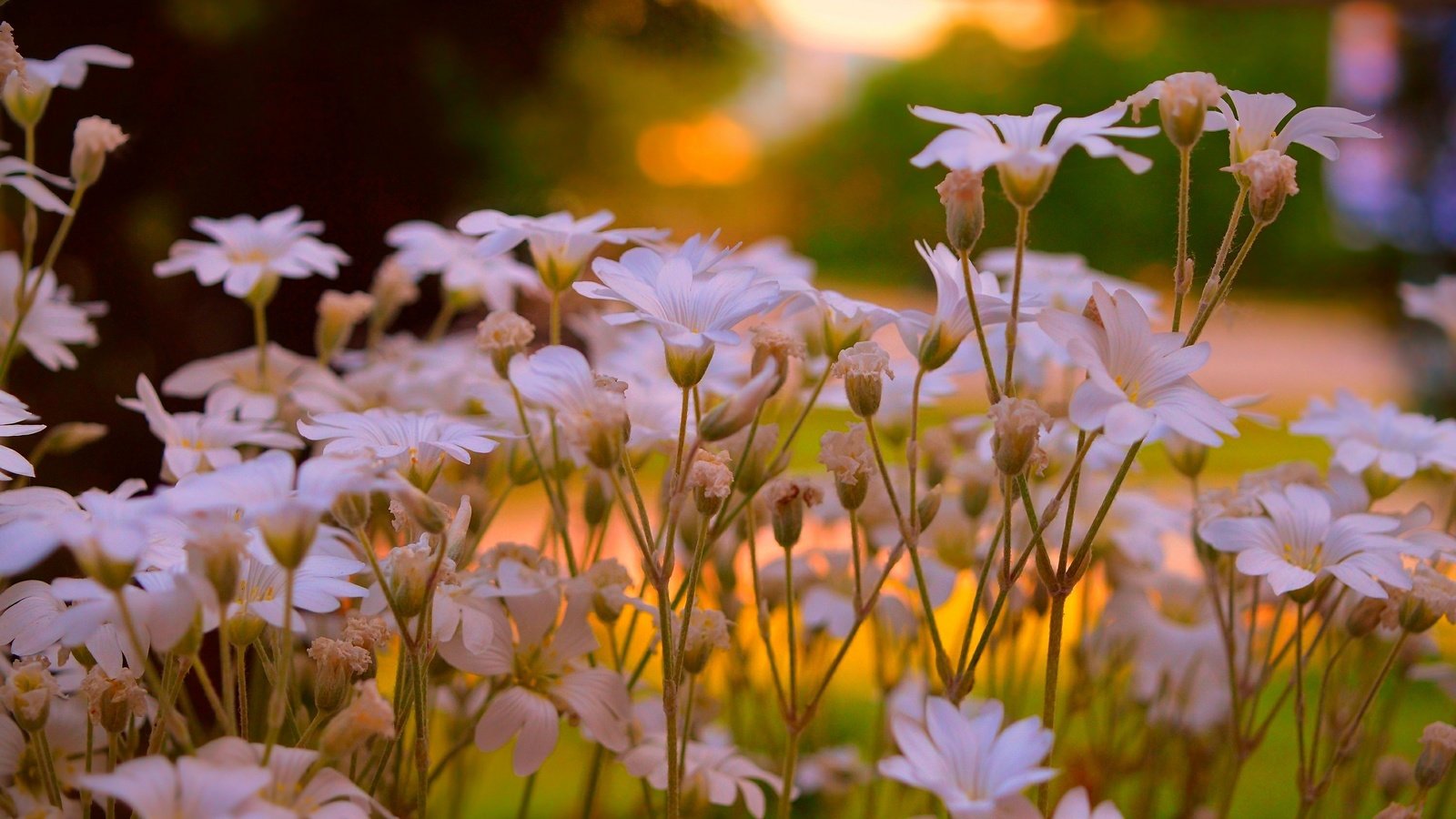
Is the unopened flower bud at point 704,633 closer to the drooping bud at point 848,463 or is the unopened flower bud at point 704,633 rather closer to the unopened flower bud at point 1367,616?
the drooping bud at point 848,463

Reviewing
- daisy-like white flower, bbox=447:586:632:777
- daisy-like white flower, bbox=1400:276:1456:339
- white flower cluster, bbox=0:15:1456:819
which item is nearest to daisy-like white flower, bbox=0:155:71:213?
white flower cluster, bbox=0:15:1456:819

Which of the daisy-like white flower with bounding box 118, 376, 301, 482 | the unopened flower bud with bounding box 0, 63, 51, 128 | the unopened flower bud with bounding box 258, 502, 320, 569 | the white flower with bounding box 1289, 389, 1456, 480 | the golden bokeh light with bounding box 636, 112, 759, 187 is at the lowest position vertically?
the golden bokeh light with bounding box 636, 112, 759, 187

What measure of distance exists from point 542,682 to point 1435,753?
302 mm

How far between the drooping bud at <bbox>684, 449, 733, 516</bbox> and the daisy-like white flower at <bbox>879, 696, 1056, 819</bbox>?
0.08 meters

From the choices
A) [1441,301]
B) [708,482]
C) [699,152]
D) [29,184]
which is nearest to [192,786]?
[708,482]

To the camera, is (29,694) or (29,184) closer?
(29,694)

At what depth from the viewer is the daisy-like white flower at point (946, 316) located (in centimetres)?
35

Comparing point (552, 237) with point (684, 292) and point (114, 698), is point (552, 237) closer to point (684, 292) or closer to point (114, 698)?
point (684, 292)

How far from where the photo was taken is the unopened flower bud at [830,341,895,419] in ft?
1.15

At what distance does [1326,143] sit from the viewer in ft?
1.17

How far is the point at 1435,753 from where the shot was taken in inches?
15.3

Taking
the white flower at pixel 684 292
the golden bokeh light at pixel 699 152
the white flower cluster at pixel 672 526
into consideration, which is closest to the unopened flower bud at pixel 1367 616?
the white flower cluster at pixel 672 526

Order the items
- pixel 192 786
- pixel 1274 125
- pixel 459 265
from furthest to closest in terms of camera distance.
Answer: pixel 459 265 → pixel 1274 125 → pixel 192 786

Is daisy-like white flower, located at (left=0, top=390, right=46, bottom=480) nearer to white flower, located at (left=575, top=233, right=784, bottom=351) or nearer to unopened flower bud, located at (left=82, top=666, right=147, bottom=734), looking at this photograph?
unopened flower bud, located at (left=82, top=666, right=147, bottom=734)
